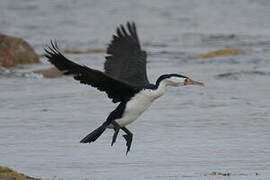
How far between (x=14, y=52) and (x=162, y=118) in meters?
7.40

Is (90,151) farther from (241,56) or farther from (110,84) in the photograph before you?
(241,56)

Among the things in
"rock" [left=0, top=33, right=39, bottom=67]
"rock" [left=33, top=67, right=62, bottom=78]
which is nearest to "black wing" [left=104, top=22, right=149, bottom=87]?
"rock" [left=33, top=67, right=62, bottom=78]

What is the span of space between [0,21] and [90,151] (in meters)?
19.9

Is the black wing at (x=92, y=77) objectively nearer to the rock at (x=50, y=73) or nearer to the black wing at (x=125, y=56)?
the black wing at (x=125, y=56)

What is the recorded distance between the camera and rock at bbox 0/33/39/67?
16906 mm

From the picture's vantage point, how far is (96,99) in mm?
12805

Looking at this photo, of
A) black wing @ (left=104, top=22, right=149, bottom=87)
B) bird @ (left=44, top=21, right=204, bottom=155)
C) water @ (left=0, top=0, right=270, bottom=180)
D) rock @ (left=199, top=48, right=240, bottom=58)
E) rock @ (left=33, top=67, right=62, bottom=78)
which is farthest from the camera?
rock @ (left=199, top=48, right=240, bottom=58)

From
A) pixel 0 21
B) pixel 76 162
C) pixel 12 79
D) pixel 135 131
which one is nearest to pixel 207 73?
pixel 12 79

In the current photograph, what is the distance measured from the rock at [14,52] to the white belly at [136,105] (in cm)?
887

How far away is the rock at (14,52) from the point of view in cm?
1691

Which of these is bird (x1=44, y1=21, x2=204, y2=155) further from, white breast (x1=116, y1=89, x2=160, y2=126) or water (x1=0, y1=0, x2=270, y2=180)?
water (x1=0, y1=0, x2=270, y2=180)

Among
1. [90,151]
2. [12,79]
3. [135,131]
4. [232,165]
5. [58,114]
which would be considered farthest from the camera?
[12,79]

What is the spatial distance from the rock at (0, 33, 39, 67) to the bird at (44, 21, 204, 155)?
26.8ft

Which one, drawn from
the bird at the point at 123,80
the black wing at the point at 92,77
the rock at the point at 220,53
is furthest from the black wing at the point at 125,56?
the rock at the point at 220,53
